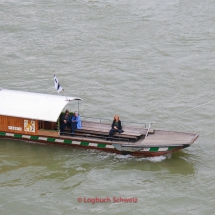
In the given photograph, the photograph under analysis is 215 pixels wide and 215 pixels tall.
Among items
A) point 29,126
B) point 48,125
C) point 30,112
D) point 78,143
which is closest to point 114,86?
point 48,125

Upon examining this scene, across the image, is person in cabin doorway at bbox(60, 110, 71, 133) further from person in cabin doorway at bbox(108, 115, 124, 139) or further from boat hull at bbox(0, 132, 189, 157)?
person in cabin doorway at bbox(108, 115, 124, 139)

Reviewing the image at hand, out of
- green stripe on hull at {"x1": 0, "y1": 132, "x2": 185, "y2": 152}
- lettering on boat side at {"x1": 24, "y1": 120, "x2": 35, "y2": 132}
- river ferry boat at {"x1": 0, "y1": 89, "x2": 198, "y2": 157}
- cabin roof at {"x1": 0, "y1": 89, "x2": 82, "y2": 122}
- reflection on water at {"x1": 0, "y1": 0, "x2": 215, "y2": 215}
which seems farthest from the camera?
lettering on boat side at {"x1": 24, "y1": 120, "x2": 35, "y2": 132}

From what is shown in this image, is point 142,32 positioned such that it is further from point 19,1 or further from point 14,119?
point 14,119

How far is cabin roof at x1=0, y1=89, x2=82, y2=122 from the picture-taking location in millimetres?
25438

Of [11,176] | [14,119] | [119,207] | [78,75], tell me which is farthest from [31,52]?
[119,207]

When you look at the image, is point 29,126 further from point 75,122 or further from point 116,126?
point 116,126

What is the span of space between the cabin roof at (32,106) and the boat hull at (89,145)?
1434 millimetres

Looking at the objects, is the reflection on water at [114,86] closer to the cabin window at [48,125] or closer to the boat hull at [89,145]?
the boat hull at [89,145]

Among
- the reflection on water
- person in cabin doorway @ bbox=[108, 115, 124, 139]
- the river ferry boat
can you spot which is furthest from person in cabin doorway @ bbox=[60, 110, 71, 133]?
person in cabin doorway @ bbox=[108, 115, 124, 139]

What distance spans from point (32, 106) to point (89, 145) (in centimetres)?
328

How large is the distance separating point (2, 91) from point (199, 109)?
35.6ft

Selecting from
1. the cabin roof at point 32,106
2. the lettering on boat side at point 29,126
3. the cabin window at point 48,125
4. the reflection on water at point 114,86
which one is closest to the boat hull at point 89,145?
the reflection on water at point 114,86

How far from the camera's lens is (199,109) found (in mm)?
30281

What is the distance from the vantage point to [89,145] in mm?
25859
